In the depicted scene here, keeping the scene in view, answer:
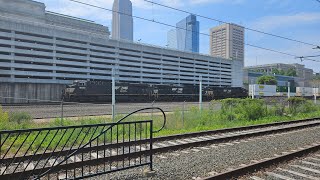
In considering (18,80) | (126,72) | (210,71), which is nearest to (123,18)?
(18,80)

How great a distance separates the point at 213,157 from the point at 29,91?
133ft

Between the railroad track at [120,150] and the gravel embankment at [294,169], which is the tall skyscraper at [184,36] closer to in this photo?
the railroad track at [120,150]

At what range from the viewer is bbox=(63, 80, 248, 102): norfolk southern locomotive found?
1405 inches

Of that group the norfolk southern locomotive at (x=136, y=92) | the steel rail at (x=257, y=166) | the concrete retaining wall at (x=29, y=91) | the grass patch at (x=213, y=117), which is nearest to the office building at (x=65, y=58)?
the concrete retaining wall at (x=29, y=91)

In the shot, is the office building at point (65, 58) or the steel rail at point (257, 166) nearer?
the steel rail at point (257, 166)

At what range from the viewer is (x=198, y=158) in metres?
8.19

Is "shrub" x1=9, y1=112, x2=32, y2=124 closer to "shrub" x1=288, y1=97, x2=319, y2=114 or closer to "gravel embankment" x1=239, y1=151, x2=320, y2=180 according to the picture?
"gravel embankment" x1=239, y1=151, x2=320, y2=180

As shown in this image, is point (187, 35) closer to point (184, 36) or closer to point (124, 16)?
point (184, 36)

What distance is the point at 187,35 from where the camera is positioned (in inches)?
1051

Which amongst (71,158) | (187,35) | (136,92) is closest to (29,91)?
(136,92)

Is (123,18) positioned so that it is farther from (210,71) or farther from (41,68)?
(210,71)

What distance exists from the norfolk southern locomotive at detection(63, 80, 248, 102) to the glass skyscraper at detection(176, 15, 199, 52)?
14.7 m

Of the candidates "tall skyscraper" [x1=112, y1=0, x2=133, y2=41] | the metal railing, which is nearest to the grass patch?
the metal railing

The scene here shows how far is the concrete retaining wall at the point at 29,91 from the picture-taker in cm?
3935
